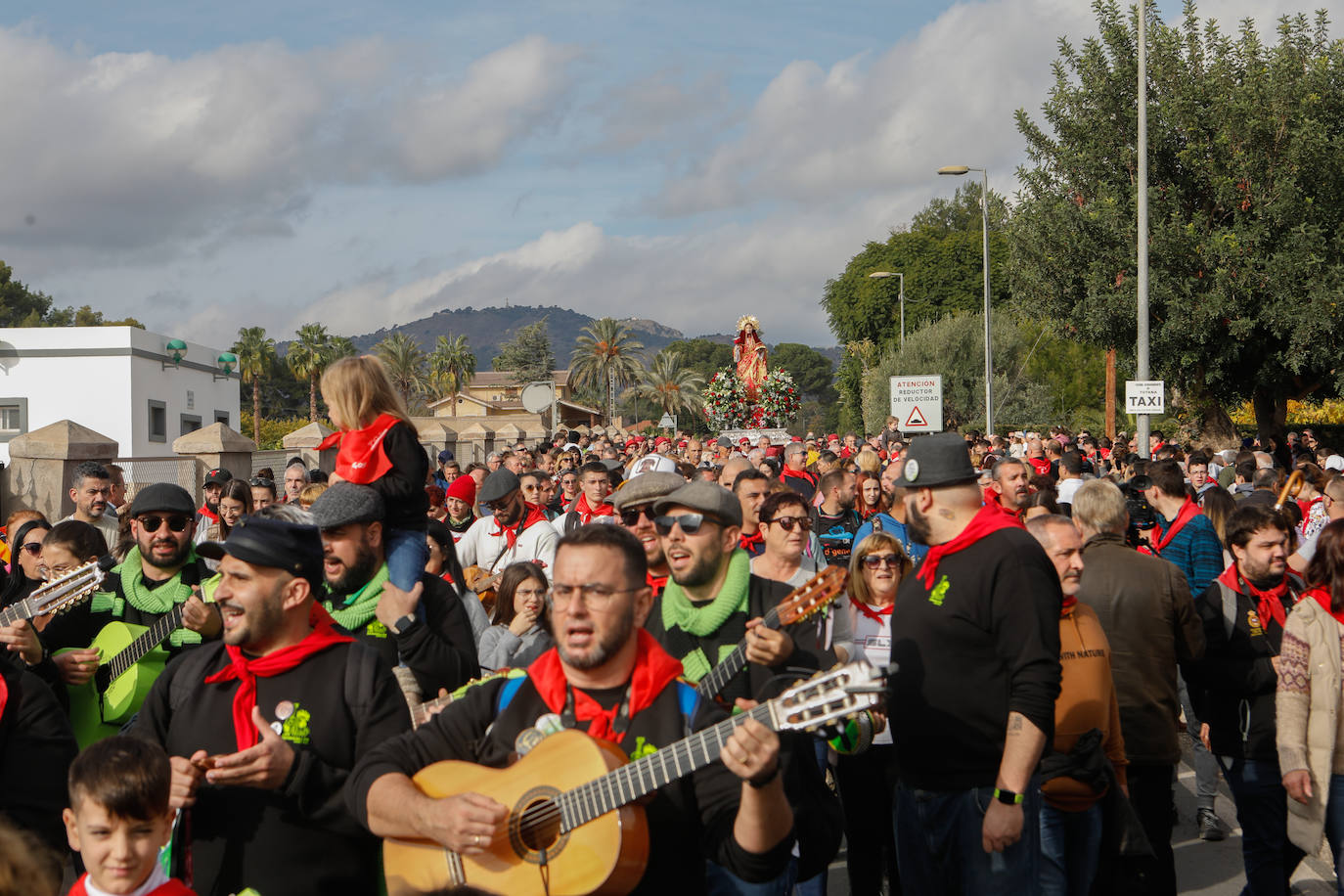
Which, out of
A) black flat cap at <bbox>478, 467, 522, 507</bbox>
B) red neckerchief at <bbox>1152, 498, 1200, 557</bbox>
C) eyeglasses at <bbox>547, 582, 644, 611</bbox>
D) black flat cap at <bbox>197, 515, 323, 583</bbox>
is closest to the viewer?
eyeglasses at <bbox>547, 582, 644, 611</bbox>

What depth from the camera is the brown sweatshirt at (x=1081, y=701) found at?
4.76 meters

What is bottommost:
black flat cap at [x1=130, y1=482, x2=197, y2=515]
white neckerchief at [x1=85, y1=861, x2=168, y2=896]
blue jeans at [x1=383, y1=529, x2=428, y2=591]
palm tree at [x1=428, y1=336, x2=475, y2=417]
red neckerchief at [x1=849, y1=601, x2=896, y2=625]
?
white neckerchief at [x1=85, y1=861, x2=168, y2=896]

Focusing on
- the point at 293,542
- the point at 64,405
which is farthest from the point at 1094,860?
the point at 64,405

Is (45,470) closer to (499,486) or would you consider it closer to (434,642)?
Result: (499,486)

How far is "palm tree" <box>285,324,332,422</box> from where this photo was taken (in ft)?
293

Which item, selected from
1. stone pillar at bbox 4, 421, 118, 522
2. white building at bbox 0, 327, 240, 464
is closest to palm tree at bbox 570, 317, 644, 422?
white building at bbox 0, 327, 240, 464

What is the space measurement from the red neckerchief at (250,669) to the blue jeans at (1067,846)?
9.38 feet

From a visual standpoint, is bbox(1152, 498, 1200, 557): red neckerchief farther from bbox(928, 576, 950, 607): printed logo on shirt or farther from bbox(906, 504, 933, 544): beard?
bbox(928, 576, 950, 607): printed logo on shirt

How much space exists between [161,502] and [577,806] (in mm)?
3339

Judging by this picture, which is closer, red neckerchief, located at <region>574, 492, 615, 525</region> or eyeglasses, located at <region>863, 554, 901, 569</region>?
eyeglasses, located at <region>863, 554, 901, 569</region>

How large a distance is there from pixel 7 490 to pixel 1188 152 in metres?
22.8

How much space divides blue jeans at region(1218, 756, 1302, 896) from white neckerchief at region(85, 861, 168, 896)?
4.44 meters

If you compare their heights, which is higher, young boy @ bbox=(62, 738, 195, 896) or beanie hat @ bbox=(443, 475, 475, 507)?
beanie hat @ bbox=(443, 475, 475, 507)

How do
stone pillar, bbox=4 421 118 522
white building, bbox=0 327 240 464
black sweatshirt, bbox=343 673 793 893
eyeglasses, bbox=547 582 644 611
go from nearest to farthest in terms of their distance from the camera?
black sweatshirt, bbox=343 673 793 893 → eyeglasses, bbox=547 582 644 611 → stone pillar, bbox=4 421 118 522 → white building, bbox=0 327 240 464
